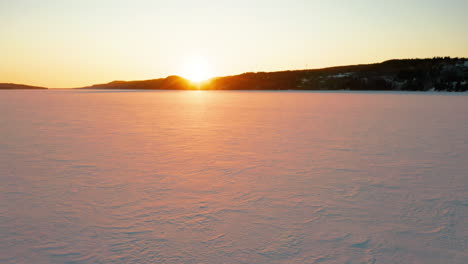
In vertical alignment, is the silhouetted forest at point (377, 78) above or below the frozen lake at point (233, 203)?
above

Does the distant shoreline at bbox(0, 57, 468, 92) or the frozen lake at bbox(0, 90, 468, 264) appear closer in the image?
the frozen lake at bbox(0, 90, 468, 264)

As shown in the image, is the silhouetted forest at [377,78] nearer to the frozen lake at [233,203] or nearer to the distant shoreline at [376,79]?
the distant shoreline at [376,79]

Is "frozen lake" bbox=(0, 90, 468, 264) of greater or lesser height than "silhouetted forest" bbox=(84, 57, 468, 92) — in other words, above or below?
below

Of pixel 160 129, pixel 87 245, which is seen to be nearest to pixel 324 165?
pixel 87 245

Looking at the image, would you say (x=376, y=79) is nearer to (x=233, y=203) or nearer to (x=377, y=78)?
(x=377, y=78)

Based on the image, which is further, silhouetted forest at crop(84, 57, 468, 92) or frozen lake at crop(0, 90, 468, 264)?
silhouetted forest at crop(84, 57, 468, 92)

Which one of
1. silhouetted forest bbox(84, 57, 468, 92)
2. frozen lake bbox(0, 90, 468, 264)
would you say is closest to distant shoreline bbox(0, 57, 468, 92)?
silhouetted forest bbox(84, 57, 468, 92)

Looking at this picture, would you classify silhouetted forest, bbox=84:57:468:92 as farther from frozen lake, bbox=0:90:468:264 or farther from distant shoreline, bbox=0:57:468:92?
frozen lake, bbox=0:90:468:264

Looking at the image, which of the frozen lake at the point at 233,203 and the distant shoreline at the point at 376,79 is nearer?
the frozen lake at the point at 233,203

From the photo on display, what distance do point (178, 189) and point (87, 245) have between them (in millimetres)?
1922

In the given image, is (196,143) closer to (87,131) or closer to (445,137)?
(87,131)

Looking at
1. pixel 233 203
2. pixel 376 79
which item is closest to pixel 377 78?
pixel 376 79

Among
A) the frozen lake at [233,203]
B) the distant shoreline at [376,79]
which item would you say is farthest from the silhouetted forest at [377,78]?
the frozen lake at [233,203]

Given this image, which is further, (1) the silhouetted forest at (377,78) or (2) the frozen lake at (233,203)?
(1) the silhouetted forest at (377,78)
